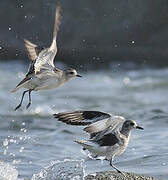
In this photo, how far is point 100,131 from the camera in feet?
27.2

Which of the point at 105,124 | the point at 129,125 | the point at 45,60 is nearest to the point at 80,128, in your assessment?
the point at 45,60

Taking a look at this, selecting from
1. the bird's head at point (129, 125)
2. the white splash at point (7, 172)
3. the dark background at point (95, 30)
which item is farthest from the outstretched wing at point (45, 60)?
the dark background at point (95, 30)

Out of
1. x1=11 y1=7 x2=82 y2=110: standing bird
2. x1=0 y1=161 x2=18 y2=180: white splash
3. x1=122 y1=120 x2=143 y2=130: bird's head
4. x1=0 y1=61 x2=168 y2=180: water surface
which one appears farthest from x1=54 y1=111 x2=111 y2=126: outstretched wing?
x1=0 y1=161 x2=18 y2=180: white splash

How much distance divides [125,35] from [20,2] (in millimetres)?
4218

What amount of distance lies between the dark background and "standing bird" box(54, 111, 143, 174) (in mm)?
13296

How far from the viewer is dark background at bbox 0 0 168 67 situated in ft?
73.5

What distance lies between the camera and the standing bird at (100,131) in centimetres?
810

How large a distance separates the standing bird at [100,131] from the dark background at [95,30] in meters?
13.3

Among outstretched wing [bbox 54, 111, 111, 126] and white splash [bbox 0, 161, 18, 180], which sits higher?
outstretched wing [bbox 54, 111, 111, 126]

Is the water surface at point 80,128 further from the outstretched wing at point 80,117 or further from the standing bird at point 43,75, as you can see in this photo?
the standing bird at point 43,75

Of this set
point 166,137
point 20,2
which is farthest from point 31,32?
point 166,137

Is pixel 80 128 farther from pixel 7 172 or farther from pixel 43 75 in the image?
pixel 43 75

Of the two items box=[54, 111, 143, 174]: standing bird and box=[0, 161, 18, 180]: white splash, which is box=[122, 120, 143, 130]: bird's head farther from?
box=[0, 161, 18, 180]: white splash

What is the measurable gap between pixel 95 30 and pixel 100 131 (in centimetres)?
1570
